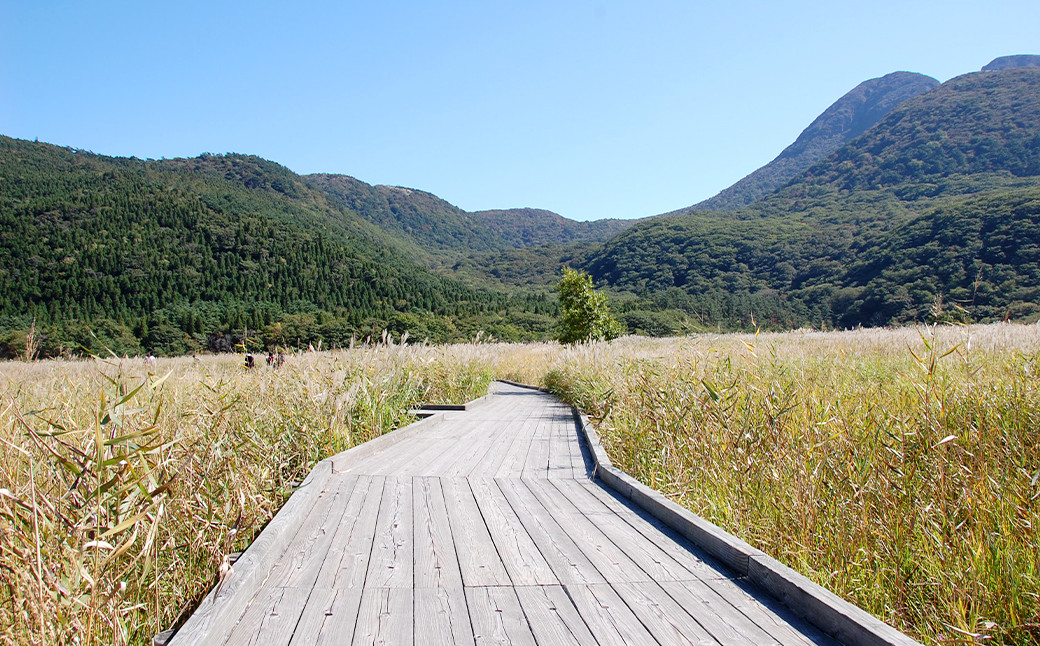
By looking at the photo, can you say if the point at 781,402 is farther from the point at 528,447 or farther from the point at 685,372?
the point at 528,447

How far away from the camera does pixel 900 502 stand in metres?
3.44

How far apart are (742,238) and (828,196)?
38.2 metres

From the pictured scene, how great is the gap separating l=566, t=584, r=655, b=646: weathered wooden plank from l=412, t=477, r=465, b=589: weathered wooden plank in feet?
1.99

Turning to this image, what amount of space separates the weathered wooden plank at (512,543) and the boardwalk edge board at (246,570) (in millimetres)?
1218

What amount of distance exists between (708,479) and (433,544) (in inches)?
79.5

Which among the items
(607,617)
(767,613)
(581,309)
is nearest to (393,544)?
(607,617)

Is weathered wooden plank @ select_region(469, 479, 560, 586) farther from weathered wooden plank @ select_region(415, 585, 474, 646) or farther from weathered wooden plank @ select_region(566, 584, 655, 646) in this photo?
weathered wooden plank @ select_region(415, 585, 474, 646)

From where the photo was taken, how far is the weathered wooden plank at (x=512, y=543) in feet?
9.86

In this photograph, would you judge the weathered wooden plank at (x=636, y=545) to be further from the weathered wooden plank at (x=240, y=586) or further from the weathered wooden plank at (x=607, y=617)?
the weathered wooden plank at (x=240, y=586)

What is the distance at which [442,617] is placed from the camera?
99.7 inches

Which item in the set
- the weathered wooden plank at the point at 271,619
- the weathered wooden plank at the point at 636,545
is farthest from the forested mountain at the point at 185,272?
the weathered wooden plank at the point at 271,619

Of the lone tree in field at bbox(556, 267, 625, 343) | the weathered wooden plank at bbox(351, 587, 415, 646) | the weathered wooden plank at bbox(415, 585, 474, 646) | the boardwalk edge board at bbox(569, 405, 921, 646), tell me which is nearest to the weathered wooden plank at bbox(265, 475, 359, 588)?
the weathered wooden plank at bbox(351, 587, 415, 646)

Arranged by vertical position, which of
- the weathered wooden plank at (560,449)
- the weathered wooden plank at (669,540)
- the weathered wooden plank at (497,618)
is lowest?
the weathered wooden plank at (560,449)

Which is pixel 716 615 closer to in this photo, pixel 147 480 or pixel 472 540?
pixel 472 540
